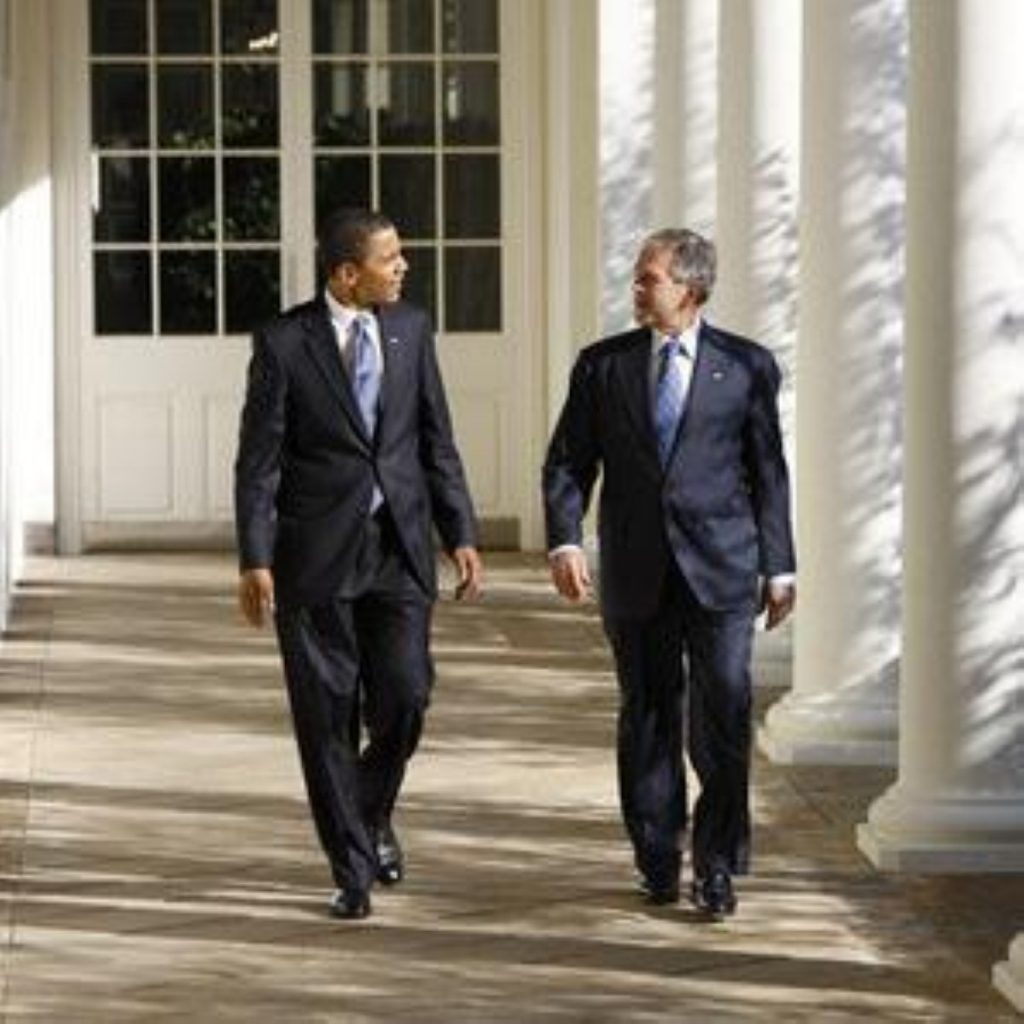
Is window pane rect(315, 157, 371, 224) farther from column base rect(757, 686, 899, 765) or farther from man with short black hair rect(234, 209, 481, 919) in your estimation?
man with short black hair rect(234, 209, 481, 919)

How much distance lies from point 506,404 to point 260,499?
9.58 meters

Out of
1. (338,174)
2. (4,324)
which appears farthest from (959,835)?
(338,174)

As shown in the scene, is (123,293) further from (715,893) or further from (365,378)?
(715,893)

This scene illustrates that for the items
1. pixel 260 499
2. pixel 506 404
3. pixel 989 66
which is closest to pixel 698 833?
pixel 260 499

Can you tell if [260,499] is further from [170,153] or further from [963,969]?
[170,153]

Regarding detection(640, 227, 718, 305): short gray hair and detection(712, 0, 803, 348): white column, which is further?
detection(712, 0, 803, 348): white column

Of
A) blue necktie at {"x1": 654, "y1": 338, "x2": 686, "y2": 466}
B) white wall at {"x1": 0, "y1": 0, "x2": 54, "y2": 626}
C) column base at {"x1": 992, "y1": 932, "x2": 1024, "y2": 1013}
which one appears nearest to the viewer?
column base at {"x1": 992, "y1": 932, "x2": 1024, "y2": 1013}

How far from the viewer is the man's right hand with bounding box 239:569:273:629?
716 cm

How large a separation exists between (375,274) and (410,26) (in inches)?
379

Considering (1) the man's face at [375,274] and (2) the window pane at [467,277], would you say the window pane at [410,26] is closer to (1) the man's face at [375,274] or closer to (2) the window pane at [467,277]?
(2) the window pane at [467,277]

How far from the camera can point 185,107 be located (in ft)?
54.9

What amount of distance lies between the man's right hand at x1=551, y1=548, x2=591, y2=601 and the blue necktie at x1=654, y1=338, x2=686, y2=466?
1.00ft

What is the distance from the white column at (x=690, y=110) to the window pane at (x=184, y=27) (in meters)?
4.59

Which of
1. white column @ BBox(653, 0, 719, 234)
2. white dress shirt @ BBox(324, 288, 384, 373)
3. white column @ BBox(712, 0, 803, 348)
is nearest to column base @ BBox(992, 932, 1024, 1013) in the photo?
white dress shirt @ BBox(324, 288, 384, 373)
